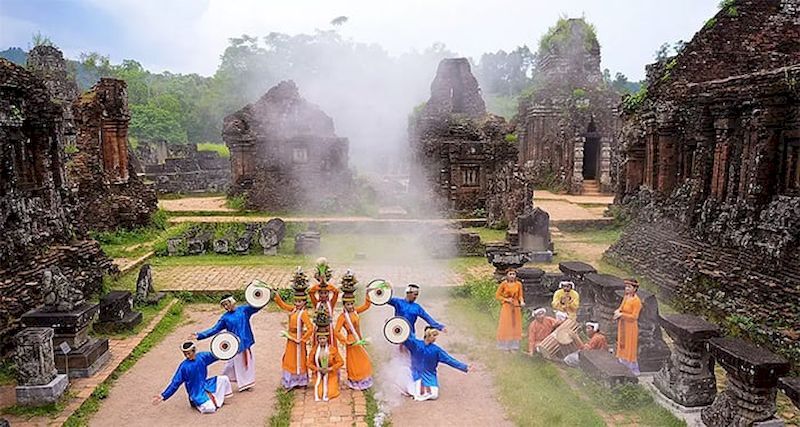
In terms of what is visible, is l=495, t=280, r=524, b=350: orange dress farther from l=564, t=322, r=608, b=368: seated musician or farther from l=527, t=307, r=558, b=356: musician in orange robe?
l=564, t=322, r=608, b=368: seated musician

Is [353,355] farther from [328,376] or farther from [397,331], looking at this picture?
[397,331]

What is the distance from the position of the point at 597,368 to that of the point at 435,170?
44.3 feet

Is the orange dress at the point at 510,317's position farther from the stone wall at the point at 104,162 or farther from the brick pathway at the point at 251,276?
the stone wall at the point at 104,162

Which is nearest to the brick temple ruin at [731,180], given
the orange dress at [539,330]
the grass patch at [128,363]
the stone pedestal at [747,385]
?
the stone pedestal at [747,385]

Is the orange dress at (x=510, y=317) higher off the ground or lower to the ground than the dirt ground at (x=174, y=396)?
higher

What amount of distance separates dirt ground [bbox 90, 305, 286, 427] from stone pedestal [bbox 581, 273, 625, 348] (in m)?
4.52

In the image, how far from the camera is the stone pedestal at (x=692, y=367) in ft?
20.6

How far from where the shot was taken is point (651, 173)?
46.9ft

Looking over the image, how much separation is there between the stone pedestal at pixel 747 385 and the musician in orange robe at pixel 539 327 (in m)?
2.37

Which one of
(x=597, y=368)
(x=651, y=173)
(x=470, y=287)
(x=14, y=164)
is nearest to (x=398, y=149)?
(x=651, y=173)

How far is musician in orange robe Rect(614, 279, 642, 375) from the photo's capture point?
7121 mm

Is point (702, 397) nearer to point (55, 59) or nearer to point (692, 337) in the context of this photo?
point (692, 337)

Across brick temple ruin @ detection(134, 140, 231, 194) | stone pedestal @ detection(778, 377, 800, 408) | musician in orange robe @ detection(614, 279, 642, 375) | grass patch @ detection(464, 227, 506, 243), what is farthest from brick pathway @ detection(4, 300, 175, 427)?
brick temple ruin @ detection(134, 140, 231, 194)

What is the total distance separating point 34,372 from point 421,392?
4.28 m
